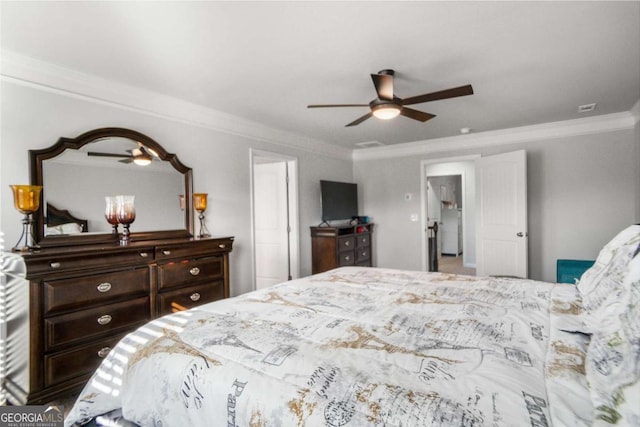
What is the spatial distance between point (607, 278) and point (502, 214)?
10.6ft

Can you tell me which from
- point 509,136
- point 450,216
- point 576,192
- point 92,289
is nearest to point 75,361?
point 92,289

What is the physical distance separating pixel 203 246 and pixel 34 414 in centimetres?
153

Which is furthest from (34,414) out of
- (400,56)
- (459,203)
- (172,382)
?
(459,203)

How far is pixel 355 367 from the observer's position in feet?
3.57

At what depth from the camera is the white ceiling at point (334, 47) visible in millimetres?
1812

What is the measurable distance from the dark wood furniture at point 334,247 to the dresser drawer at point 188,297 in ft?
6.54

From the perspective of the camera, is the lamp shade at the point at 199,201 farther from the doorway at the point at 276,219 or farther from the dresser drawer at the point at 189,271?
the doorway at the point at 276,219

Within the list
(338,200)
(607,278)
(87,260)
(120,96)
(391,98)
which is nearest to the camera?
(607,278)

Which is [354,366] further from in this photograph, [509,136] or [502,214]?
[509,136]

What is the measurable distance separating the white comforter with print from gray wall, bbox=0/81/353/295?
1752 millimetres

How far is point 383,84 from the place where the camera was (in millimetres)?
2328

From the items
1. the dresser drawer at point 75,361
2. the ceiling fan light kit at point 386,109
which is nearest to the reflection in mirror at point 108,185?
the dresser drawer at point 75,361

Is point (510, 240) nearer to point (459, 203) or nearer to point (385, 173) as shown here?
point (385, 173)

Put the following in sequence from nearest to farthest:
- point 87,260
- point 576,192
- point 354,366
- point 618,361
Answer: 1. point 618,361
2. point 354,366
3. point 87,260
4. point 576,192
